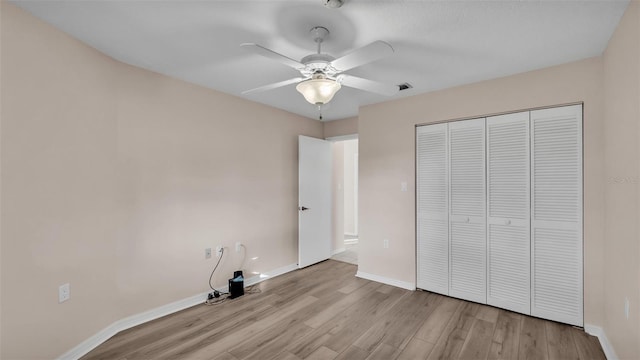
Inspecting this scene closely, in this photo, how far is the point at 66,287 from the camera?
1967 millimetres

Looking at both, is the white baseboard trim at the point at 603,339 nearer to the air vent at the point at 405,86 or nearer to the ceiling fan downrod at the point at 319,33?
the air vent at the point at 405,86

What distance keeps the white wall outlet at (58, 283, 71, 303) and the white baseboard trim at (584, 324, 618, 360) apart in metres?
3.90

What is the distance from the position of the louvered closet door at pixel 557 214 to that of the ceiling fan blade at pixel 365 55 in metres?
2.01

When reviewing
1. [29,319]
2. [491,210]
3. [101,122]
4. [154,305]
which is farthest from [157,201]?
[491,210]

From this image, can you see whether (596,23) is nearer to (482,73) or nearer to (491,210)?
(482,73)

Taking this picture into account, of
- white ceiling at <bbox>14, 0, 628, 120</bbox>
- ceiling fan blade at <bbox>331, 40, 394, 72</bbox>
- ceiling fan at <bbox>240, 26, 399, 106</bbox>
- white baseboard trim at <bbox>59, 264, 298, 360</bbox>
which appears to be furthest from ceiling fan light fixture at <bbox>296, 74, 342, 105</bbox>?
white baseboard trim at <bbox>59, 264, 298, 360</bbox>

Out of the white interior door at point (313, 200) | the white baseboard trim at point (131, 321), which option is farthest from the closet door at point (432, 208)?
the white baseboard trim at point (131, 321)

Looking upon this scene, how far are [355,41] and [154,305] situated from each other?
9.73ft

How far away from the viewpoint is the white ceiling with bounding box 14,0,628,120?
5.35 feet

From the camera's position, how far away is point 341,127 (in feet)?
14.7

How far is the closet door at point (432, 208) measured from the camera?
3121 millimetres

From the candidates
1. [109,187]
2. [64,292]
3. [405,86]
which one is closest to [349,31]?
[405,86]

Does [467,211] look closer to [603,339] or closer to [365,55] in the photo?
[603,339]

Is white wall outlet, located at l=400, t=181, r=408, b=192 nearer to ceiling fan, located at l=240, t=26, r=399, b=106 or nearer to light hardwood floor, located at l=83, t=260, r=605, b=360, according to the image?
light hardwood floor, located at l=83, t=260, r=605, b=360
